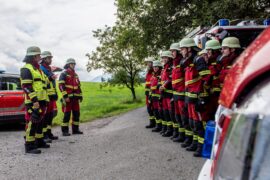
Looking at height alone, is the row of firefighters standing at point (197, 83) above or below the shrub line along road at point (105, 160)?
above

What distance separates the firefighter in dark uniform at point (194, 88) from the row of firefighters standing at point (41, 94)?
3072mm

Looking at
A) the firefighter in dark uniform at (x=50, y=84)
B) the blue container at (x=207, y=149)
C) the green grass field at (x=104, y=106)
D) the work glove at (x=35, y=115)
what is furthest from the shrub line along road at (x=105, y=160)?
the green grass field at (x=104, y=106)

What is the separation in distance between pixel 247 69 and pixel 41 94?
7.26m

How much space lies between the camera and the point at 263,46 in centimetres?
127

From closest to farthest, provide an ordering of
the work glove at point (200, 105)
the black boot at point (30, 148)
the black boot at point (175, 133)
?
the work glove at point (200, 105) → the black boot at point (30, 148) → the black boot at point (175, 133)

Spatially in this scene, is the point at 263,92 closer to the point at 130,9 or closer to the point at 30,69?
the point at 30,69

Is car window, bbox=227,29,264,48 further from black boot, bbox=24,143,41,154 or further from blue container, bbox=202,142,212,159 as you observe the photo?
blue container, bbox=202,142,212,159

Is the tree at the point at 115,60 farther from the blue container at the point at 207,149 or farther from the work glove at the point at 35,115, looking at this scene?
the blue container at the point at 207,149

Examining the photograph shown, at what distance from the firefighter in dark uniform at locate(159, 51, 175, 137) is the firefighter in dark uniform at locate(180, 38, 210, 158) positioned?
69.7 inches

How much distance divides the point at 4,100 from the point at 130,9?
40.8 feet

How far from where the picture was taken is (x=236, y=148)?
4.12 ft

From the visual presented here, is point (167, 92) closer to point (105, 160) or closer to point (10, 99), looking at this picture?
point (105, 160)

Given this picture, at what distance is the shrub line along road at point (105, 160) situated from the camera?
566 cm

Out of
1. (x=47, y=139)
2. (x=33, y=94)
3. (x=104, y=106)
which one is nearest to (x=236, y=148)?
(x=33, y=94)
